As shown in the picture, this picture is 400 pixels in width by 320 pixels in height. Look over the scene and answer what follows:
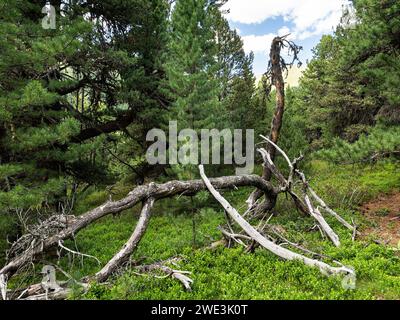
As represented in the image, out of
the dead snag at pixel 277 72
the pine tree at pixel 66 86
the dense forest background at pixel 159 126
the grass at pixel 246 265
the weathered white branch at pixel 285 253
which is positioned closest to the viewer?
the grass at pixel 246 265

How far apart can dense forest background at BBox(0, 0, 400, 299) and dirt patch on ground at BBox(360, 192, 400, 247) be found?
26 centimetres

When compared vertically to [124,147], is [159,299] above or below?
below

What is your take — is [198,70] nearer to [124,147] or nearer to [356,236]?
[124,147]

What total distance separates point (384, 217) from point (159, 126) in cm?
1024

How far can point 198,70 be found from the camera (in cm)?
1495

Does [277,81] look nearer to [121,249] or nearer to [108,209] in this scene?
[108,209]

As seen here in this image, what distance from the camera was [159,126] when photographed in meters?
16.9

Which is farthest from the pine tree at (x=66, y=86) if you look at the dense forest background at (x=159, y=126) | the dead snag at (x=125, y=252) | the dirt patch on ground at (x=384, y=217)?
the dirt patch on ground at (x=384, y=217)

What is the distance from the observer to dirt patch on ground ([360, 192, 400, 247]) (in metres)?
10.3

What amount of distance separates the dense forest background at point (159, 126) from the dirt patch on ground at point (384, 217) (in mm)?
262

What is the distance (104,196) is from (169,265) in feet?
49.4

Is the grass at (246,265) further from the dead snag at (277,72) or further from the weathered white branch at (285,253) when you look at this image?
the dead snag at (277,72)

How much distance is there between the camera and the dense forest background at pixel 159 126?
7.42m
